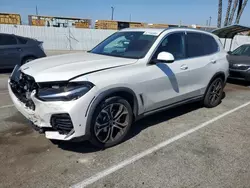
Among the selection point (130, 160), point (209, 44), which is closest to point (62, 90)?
point (130, 160)

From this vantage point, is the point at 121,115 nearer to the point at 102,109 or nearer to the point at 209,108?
→ the point at 102,109

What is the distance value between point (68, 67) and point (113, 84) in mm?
664

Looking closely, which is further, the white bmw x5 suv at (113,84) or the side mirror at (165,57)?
the side mirror at (165,57)

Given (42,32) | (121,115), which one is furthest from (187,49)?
(42,32)

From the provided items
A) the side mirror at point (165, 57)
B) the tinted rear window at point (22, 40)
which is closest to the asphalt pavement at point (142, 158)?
the side mirror at point (165, 57)

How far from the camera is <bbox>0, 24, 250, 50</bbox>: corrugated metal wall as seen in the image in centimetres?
2039

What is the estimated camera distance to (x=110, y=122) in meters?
3.67

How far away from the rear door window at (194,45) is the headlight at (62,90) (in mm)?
2452

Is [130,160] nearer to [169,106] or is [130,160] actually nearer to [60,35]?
[169,106]

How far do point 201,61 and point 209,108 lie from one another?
1.26 meters

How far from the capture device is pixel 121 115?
3.77 metres

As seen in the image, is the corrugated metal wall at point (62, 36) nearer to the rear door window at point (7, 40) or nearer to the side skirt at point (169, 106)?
the rear door window at point (7, 40)

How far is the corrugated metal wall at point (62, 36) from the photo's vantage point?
66.9ft

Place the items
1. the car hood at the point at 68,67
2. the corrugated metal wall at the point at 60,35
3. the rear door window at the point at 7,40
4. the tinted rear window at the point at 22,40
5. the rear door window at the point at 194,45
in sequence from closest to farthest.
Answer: the car hood at the point at 68,67 < the rear door window at the point at 194,45 < the rear door window at the point at 7,40 < the tinted rear window at the point at 22,40 < the corrugated metal wall at the point at 60,35
